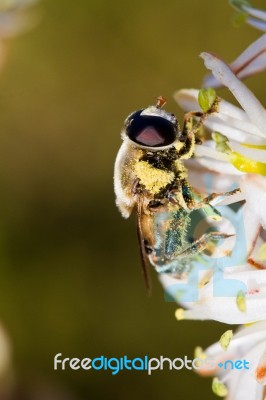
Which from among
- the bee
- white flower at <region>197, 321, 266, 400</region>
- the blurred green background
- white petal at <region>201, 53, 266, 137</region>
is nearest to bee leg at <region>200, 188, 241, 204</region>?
the bee

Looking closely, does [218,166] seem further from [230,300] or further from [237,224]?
[230,300]

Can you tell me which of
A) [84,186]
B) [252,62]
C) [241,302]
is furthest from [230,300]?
[84,186]

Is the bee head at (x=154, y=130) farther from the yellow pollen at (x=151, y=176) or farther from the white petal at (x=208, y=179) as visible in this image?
the white petal at (x=208, y=179)

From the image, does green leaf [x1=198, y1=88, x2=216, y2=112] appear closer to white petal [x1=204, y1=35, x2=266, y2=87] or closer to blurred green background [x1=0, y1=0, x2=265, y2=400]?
white petal [x1=204, y1=35, x2=266, y2=87]

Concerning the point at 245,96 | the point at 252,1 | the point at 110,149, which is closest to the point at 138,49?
the point at 110,149

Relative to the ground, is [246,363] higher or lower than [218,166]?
lower

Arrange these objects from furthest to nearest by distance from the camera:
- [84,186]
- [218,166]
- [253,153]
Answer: [84,186]
[218,166]
[253,153]
